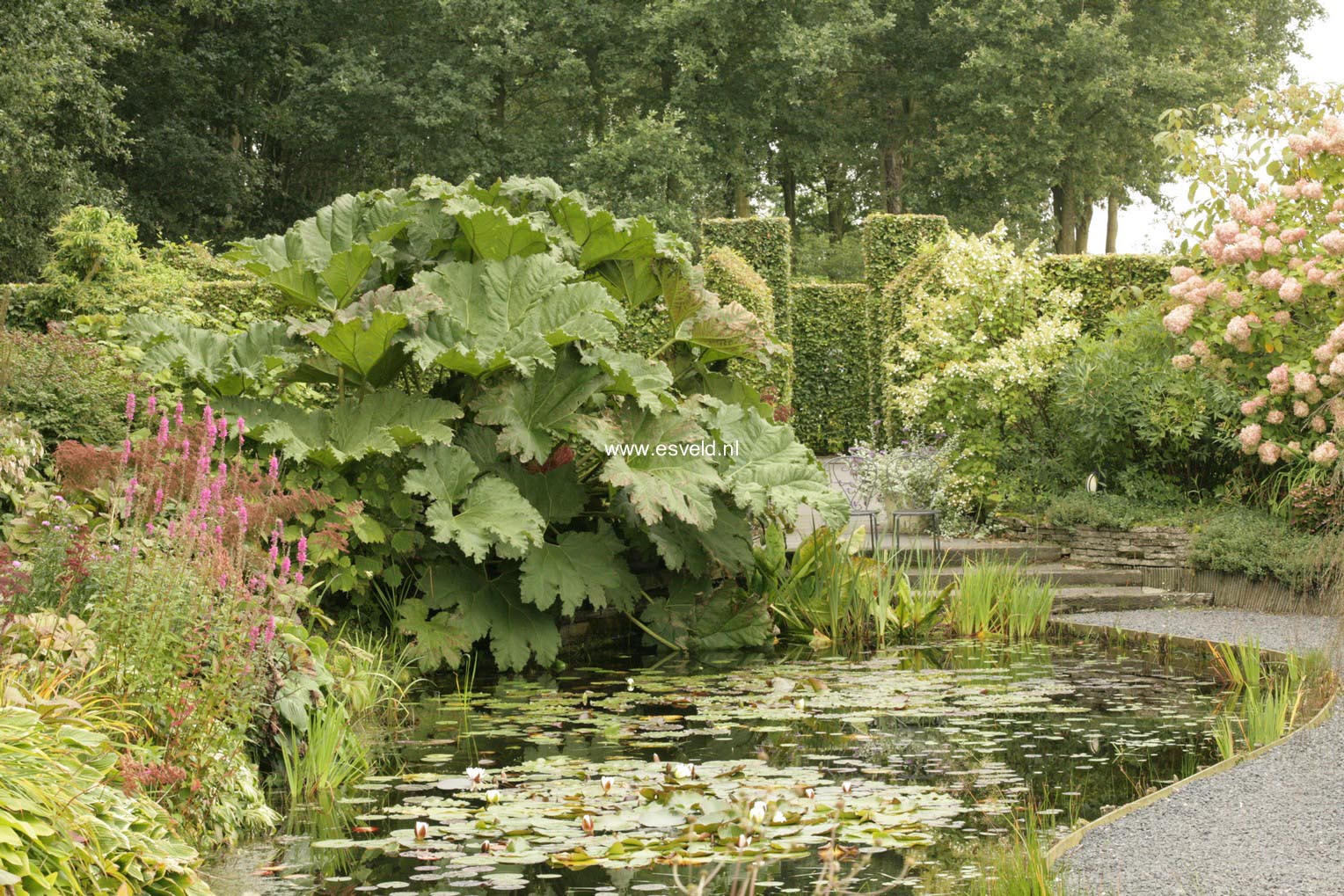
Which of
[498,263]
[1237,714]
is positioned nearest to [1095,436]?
[1237,714]

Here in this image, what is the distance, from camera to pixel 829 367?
18250 mm

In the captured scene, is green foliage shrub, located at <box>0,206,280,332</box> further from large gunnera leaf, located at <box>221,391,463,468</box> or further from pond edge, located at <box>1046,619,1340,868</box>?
pond edge, located at <box>1046,619,1340,868</box>

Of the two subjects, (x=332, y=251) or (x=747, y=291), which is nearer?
(x=332, y=251)

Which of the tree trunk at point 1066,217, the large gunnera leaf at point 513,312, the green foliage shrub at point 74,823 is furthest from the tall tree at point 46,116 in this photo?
the tree trunk at point 1066,217

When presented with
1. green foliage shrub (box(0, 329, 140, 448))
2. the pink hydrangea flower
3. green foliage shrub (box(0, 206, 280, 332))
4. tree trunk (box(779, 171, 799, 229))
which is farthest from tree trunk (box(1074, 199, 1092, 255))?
green foliage shrub (box(0, 329, 140, 448))

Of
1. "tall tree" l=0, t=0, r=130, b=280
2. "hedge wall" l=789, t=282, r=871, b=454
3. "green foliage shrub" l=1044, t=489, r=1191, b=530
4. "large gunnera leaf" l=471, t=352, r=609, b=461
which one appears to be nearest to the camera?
"large gunnera leaf" l=471, t=352, r=609, b=461

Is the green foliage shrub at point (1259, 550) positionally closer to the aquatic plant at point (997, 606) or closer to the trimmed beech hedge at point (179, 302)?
the aquatic plant at point (997, 606)

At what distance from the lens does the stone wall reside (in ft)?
32.9

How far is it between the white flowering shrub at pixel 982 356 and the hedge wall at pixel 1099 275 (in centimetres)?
161

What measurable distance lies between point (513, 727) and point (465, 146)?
1975 cm

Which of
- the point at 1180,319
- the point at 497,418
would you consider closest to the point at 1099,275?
the point at 1180,319

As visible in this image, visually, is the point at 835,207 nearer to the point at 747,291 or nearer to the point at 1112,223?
the point at 1112,223

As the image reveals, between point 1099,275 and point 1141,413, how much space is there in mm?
3835

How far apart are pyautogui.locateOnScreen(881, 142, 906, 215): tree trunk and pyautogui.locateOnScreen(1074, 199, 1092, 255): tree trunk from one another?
4554 millimetres
